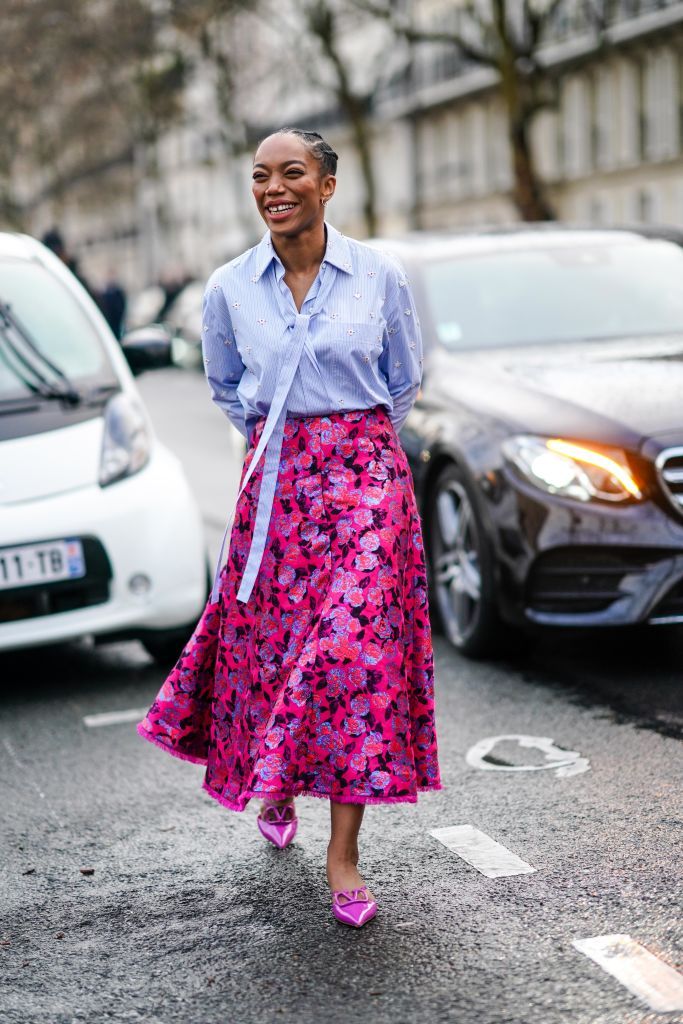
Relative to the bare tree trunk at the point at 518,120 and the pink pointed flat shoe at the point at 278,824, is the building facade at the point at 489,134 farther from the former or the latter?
the pink pointed flat shoe at the point at 278,824

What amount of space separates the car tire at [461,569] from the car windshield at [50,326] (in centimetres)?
143

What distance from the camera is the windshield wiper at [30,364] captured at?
6637 mm

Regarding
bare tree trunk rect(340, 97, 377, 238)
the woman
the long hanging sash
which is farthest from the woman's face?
bare tree trunk rect(340, 97, 377, 238)

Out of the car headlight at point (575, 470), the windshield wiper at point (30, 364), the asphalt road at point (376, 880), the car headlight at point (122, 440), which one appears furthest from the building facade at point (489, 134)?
the asphalt road at point (376, 880)

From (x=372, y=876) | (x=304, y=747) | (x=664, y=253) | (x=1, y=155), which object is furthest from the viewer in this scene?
(x=1, y=155)

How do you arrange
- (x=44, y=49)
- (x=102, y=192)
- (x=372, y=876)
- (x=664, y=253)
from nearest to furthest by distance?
(x=372, y=876)
(x=664, y=253)
(x=44, y=49)
(x=102, y=192)

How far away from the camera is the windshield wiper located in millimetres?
6637

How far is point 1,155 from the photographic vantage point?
65.8 m

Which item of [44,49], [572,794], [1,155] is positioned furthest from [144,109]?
[572,794]

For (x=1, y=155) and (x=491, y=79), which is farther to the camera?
(x=1, y=155)

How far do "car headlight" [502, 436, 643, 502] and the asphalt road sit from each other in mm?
697

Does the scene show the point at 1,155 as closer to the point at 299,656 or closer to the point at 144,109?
the point at 144,109

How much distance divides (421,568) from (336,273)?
714 mm

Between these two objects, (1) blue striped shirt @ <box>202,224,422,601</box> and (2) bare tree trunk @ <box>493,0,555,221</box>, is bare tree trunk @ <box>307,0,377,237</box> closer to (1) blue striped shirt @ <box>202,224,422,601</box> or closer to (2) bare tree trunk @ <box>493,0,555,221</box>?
(2) bare tree trunk @ <box>493,0,555,221</box>
